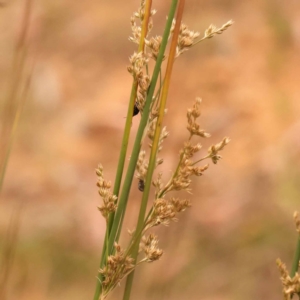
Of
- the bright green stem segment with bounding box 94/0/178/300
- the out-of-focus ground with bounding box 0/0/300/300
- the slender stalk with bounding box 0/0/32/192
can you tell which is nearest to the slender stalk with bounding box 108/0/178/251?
the bright green stem segment with bounding box 94/0/178/300

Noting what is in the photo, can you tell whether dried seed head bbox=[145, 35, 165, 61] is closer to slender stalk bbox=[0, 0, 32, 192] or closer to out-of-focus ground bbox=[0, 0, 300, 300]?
slender stalk bbox=[0, 0, 32, 192]

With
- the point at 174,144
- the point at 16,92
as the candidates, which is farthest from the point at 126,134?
the point at 174,144

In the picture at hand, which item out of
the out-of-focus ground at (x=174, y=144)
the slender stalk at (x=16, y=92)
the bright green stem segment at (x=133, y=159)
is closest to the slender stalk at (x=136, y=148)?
the bright green stem segment at (x=133, y=159)

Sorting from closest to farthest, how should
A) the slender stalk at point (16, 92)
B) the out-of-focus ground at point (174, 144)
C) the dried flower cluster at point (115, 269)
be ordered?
1. the dried flower cluster at point (115, 269)
2. the slender stalk at point (16, 92)
3. the out-of-focus ground at point (174, 144)

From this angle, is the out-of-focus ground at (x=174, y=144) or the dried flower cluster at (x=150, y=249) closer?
the dried flower cluster at (x=150, y=249)

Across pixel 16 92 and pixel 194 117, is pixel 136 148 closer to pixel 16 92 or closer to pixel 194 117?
pixel 194 117

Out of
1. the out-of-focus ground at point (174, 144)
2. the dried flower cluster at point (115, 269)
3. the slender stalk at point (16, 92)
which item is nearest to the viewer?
the dried flower cluster at point (115, 269)

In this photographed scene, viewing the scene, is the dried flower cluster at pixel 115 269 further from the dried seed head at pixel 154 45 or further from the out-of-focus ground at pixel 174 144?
the out-of-focus ground at pixel 174 144
